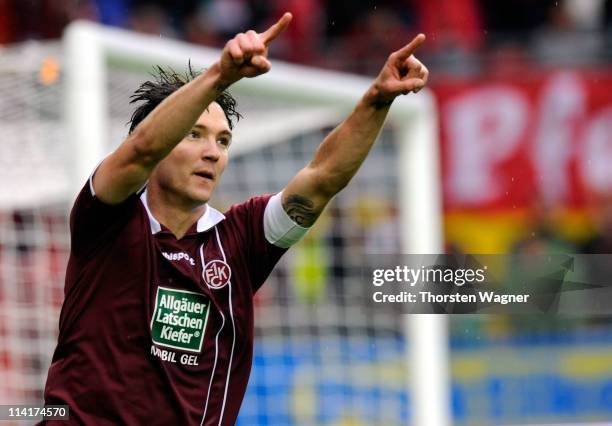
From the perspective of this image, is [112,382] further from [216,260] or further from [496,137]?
[496,137]

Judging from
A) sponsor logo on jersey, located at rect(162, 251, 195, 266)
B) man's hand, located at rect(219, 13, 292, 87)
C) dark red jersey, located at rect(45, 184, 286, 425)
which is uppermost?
man's hand, located at rect(219, 13, 292, 87)

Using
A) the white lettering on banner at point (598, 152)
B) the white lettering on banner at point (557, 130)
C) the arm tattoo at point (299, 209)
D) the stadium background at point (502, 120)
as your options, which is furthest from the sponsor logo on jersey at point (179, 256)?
the white lettering on banner at point (598, 152)

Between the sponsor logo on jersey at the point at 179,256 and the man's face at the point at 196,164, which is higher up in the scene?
the man's face at the point at 196,164

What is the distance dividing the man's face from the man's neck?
2cm

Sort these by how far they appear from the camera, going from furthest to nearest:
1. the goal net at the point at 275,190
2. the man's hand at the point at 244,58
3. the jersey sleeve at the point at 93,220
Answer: the goal net at the point at 275,190, the jersey sleeve at the point at 93,220, the man's hand at the point at 244,58

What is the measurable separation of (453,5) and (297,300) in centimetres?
685

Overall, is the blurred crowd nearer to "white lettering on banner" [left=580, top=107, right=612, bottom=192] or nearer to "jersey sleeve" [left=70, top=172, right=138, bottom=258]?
"white lettering on banner" [left=580, top=107, right=612, bottom=192]

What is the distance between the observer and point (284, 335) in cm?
786

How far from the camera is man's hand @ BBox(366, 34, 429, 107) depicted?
3.90m

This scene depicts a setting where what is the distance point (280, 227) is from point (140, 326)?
0.60m

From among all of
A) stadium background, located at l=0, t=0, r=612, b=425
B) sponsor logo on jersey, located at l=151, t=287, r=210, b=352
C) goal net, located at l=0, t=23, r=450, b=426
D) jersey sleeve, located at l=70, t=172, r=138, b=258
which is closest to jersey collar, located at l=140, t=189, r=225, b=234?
jersey sleeve, located at l=70, t=172, r=138, b=258

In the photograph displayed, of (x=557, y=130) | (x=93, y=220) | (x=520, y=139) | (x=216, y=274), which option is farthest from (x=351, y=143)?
(x=557, y=130)

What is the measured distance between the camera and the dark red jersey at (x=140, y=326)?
378 centimetres

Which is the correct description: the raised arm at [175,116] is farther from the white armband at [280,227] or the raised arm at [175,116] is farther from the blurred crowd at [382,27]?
the blurred crowd at [382,27]
